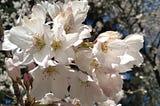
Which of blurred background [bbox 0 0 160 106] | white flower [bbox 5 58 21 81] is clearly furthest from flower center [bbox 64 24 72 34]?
blurred background [bbox 0 0 160 106]

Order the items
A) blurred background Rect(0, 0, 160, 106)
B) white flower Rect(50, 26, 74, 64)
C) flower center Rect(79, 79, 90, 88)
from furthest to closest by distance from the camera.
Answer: blurred background Rect(0, 0, 160, 106), flower center Rect(79, 79, 90, 88), white flower Rect(50, 26, 74, 64)

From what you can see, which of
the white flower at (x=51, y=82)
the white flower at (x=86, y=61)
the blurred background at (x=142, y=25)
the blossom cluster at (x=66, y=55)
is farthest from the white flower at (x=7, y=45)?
the blurred background at (x=142, y=25)

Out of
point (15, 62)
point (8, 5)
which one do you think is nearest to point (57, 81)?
point (15, 62)

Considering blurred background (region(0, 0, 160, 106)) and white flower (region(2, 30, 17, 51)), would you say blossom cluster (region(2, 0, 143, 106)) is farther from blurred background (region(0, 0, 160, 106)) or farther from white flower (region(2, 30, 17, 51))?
blurred background (region(0, 0, 160, 106))

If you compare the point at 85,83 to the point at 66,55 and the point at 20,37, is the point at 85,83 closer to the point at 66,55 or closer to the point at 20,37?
the point at 66,55

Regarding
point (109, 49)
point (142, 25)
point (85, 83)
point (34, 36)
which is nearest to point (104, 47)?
point (109, 49)

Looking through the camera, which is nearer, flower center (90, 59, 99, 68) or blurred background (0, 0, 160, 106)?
flower center (90, 59, 99, 68)
